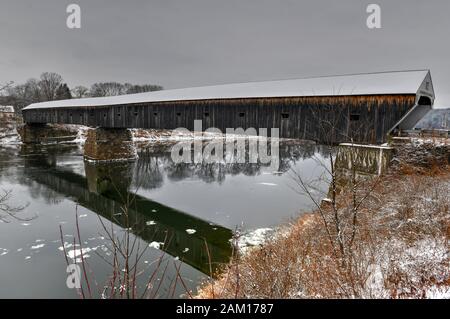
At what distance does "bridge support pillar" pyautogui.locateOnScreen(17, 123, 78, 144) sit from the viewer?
113 ft

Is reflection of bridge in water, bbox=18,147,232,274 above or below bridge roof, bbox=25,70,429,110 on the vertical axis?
below

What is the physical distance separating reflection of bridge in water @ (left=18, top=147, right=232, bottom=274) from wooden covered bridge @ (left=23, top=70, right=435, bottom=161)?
16.0 ft

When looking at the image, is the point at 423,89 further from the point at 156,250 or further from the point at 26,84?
the point at 26,84

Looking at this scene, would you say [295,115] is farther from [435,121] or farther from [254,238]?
[435,121]

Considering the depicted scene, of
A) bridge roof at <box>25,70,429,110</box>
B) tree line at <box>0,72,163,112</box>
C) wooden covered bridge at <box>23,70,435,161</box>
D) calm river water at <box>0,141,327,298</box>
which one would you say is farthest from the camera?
tree line at <box>0,72,163,112</box>

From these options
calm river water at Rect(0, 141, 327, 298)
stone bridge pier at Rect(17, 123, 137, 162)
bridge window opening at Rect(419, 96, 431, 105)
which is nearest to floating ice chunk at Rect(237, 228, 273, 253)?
calm river water at Rect(0, 141, 327, 298)

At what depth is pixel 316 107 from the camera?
10.9m

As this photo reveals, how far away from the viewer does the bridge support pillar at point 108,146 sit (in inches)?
907

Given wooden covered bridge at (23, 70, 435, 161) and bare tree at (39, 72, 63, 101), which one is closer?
wooden covered bridge at (23, 70, 435, 161)

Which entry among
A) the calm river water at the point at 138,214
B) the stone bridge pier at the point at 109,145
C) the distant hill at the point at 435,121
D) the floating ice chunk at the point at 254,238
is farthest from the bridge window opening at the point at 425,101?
the stone bridge pier at the point at 109,145

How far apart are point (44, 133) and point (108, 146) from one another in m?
19.2

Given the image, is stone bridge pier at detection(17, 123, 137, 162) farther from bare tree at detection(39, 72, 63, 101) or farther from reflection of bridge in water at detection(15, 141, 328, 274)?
Result: bare tree at detection(39, 72, 63, 101)
